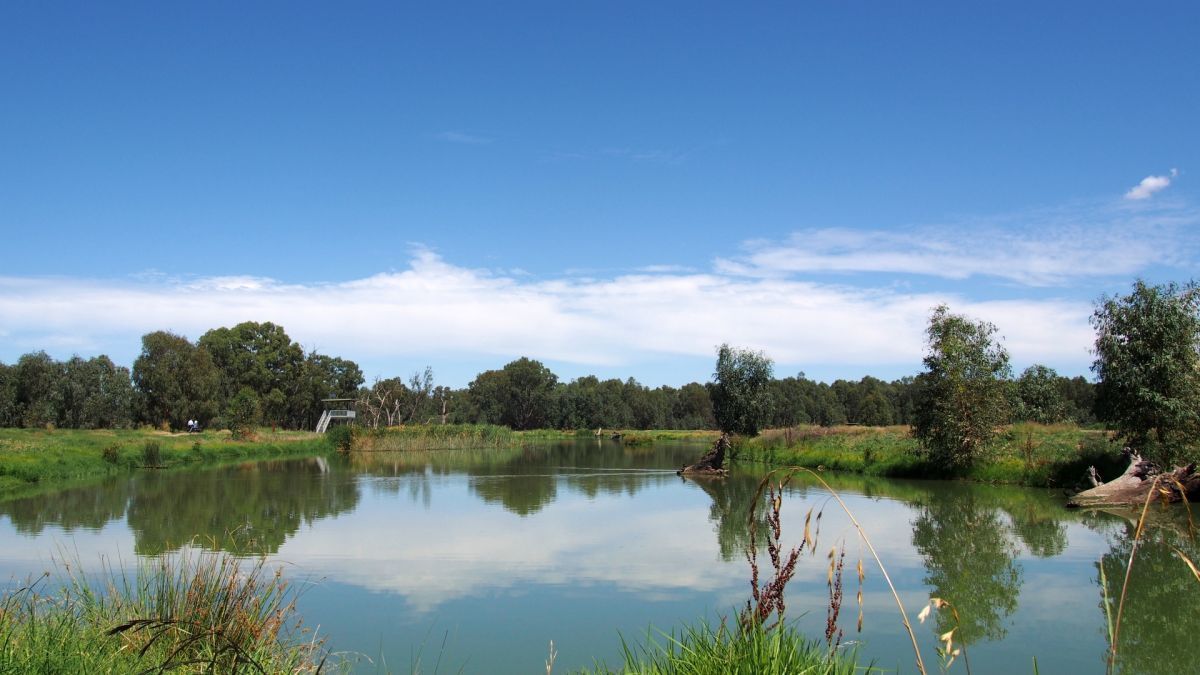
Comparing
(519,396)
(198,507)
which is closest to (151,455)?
(198,507)

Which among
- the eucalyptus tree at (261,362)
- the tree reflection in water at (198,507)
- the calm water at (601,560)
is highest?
the eucalyptus tree at (261,362)

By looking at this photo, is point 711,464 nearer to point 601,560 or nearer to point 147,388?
point 601,560

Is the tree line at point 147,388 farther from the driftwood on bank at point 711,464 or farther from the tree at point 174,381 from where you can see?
the driftwood on bank at point 711,464

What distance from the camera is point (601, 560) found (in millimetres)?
Answer: 13594

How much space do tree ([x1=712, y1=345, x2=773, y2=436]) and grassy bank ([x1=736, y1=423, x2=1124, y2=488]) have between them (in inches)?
363

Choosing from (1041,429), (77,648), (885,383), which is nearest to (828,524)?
(77,648)

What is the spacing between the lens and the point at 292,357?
250 feet

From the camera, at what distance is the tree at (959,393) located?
26.8 m

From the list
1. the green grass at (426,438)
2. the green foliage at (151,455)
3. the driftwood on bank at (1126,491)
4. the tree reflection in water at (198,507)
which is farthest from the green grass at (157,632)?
the green grass at (426,438)

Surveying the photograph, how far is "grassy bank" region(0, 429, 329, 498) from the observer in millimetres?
25234

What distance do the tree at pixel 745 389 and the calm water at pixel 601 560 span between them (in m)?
27.6

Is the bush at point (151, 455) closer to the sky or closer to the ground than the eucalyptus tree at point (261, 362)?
closer to the ground

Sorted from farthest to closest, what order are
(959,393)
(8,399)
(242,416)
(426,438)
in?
1. (8,399)
2. (426,438)
3. (242,416)
4. (959,393)

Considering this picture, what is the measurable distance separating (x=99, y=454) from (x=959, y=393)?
32045mm
